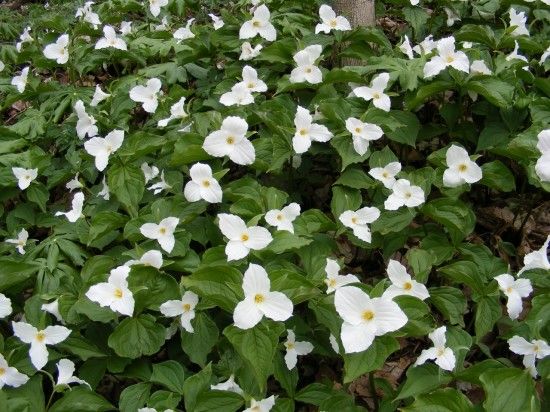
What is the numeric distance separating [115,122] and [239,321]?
1.69 metres

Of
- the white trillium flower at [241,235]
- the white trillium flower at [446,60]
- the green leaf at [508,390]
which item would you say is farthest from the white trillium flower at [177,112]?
the green leaf at [508,390]

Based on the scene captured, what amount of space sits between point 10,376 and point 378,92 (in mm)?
1823

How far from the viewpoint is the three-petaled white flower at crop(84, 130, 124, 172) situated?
8.52ft

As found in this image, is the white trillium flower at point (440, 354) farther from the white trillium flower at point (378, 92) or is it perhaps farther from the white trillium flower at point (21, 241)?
the white trillium flower at point (21, 241)

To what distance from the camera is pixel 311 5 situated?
336 centimetres

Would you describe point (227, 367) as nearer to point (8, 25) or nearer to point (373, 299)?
point (373, 299)

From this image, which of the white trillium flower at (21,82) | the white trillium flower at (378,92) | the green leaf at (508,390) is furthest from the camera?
the white trillium flower at (21,82)

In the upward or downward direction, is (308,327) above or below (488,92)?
below

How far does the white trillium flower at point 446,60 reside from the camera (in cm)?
249

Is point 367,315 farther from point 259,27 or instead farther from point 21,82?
point 21,82

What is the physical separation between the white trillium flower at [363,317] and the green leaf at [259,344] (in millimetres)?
205

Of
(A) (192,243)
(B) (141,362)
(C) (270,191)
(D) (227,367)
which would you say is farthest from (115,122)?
(D) (227,367)

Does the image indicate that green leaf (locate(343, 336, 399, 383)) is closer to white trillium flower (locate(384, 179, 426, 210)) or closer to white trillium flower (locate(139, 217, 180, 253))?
white trillium flower (locate(384, 179, 426, 210))

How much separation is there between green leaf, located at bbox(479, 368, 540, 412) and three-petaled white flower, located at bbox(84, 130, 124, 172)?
1.76 metres
